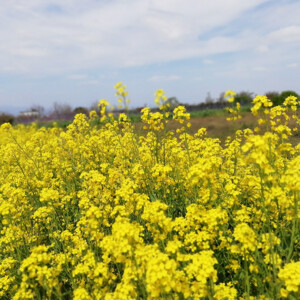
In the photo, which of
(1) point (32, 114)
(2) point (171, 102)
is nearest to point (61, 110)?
(1) point (32, 114)

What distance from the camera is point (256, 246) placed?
2.51 metres

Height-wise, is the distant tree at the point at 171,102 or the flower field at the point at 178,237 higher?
the distant tree at the point at 171,102

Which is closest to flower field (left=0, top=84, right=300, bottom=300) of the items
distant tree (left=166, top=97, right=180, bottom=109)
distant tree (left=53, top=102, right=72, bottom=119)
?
distant tree (left=166, top=97, right=180, bottom=109)

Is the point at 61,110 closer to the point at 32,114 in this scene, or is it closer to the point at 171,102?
the point at 32,114

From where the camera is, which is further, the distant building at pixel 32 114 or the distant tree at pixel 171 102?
the distant building at pixel 32 114

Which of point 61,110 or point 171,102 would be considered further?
point 61,110

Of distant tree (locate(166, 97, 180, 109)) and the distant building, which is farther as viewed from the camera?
the distant building

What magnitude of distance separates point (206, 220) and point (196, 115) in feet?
65.7

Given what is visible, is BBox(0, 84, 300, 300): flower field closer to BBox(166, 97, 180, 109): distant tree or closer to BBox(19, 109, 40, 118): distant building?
BBox(166, 97, 180, 109): distant tree

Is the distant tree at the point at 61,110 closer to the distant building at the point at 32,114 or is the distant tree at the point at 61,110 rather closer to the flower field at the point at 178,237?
the distant building at the point at 32,114

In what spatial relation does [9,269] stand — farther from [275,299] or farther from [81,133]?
[81,133]

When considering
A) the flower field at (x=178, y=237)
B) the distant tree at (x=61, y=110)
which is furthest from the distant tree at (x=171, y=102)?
the distant tree at (x=61, y=110)

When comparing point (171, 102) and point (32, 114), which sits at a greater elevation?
point (32, 114)

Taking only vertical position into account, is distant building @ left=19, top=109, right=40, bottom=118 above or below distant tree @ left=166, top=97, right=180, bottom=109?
above
